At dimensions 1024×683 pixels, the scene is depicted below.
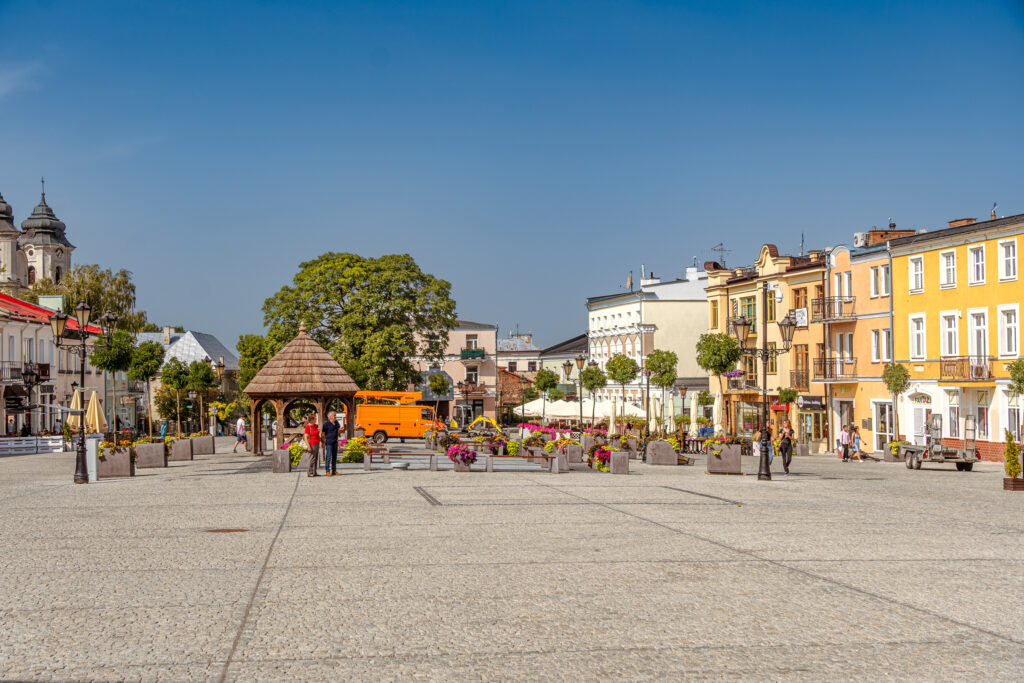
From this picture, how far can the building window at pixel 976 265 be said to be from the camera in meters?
44.7

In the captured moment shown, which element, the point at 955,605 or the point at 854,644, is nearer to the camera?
the point at 854,644

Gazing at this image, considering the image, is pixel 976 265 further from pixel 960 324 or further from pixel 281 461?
pixel 281 461

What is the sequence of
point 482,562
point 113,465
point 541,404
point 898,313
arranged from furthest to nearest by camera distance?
point 541,404 < point 898,313 < point 113,465 < point 482,562

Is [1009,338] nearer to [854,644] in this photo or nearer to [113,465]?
[113,465]

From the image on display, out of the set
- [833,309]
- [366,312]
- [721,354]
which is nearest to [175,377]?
[366,312]

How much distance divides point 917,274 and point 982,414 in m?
7.55

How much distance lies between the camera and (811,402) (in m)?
56.1

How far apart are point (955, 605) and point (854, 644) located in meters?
2.24

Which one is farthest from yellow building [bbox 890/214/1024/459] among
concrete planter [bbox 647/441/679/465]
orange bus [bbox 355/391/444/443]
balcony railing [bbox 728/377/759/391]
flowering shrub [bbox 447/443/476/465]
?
flowering shrub [bbox 447/443/476/465]

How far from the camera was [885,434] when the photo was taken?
5138 cm

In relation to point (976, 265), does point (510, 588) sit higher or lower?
lower

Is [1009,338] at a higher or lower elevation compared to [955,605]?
higher

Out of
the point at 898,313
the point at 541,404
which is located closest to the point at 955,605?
the point at 898,313

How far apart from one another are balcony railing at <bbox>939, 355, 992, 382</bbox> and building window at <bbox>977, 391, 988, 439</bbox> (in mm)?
792
